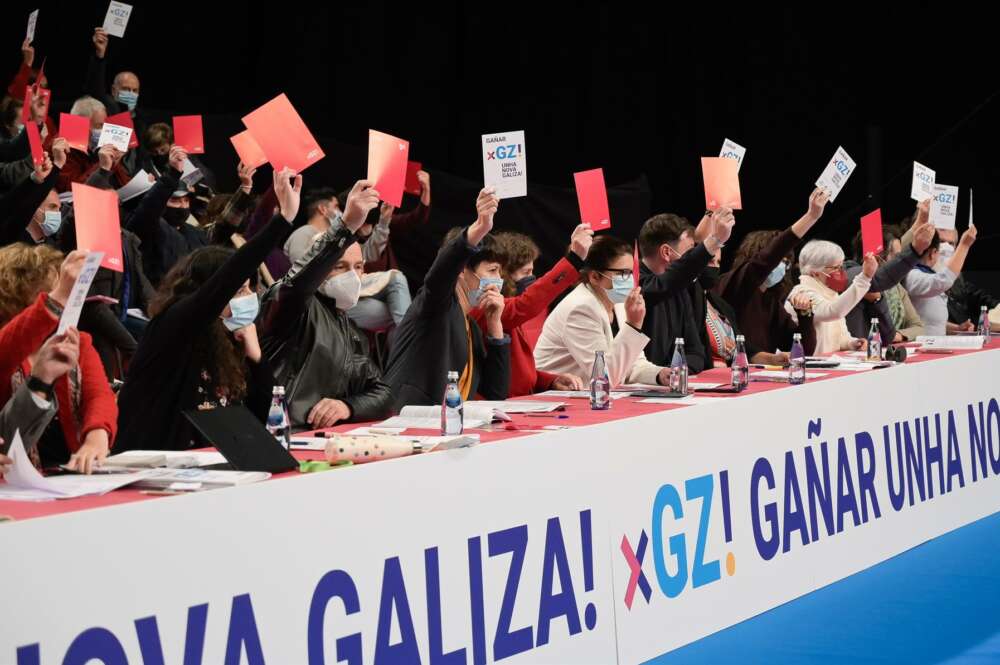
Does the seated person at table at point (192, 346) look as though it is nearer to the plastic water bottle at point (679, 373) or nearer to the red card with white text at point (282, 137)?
the red card with white text at point (282, 137)

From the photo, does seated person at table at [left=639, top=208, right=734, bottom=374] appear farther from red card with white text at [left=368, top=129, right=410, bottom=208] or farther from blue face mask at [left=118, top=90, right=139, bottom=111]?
blue face mask at [left=118, top=90, right=139, bottom=111]

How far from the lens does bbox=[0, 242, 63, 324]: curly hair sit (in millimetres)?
3246

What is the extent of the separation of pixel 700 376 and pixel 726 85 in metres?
5.76

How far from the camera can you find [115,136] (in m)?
4.92

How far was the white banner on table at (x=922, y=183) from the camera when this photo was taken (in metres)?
6.07

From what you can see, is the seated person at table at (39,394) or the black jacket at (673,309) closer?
the seated person at table at (39,394)

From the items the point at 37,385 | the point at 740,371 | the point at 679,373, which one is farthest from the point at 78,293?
the point at 740,371

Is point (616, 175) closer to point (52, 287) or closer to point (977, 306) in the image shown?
point (977, 306)

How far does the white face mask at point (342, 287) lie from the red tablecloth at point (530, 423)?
43 cm

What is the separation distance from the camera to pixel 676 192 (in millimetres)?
10438

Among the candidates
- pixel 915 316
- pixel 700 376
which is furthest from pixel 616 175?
pixel 700 376

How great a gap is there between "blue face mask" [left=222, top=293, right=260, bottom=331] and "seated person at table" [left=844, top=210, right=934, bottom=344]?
375 centimetres

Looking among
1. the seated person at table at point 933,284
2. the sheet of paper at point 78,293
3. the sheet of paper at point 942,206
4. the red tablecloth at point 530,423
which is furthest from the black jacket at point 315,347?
the seated person at table at point 933,284

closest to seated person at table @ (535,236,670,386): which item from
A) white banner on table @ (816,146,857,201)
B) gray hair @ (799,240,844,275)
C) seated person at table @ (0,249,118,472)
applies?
white banner on table @ (816,146,857,201)
